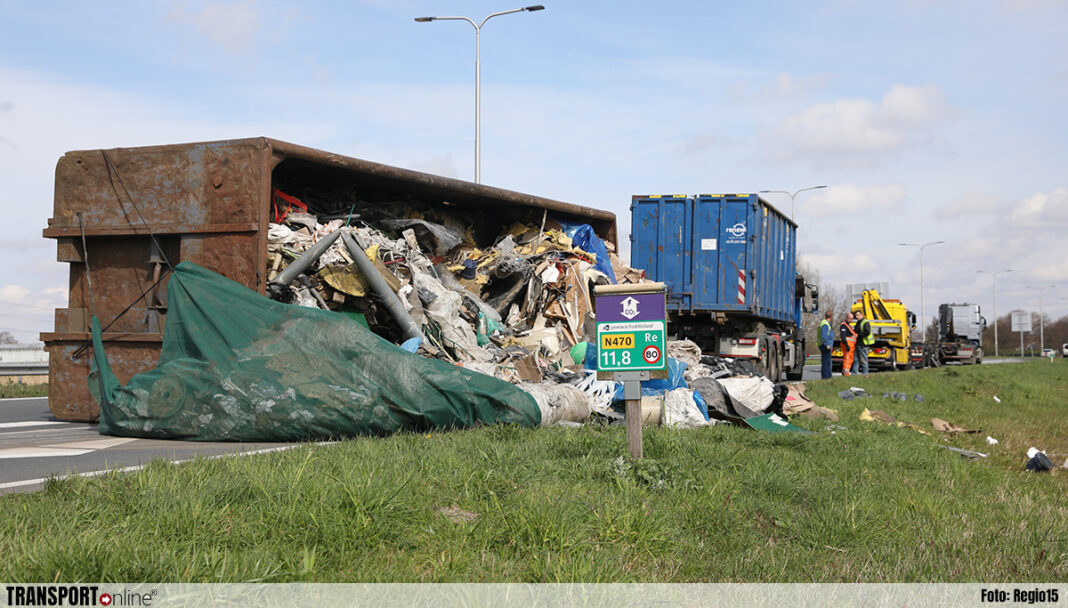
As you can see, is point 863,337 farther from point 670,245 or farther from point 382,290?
point 382,290

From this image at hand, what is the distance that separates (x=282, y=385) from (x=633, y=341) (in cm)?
296

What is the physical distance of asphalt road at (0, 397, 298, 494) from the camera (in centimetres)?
529

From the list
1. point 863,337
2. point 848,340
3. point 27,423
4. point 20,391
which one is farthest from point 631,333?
point 848,340

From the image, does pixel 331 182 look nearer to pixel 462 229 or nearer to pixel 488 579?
pixel 462 229

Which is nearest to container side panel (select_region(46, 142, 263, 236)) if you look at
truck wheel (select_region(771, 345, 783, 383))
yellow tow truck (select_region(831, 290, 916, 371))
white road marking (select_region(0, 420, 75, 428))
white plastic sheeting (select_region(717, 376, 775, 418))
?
white road marking (select_region(0, 420, 75, 428))

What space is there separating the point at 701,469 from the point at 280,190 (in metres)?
6.58

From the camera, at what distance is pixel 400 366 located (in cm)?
713

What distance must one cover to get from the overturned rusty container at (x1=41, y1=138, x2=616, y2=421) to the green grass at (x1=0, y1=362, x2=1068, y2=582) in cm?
307

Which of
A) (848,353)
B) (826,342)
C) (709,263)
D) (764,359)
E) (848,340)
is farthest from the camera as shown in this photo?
(848,353)

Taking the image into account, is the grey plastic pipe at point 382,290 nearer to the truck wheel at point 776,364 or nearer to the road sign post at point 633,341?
the road sign post at point 633,341

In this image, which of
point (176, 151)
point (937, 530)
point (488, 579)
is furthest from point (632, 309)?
point (176, 151)

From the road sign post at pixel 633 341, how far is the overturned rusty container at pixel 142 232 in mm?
3897

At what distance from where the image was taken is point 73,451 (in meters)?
6.43

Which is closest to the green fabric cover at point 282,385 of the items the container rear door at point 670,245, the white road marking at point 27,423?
the white road marking at point 27,423
